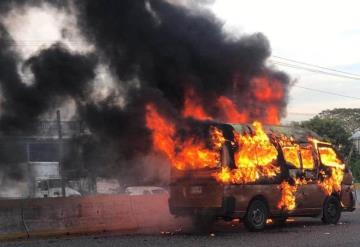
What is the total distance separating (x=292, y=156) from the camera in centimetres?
1320

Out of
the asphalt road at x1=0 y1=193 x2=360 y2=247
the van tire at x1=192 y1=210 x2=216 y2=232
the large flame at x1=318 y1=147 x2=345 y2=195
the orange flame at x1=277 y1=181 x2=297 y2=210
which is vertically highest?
the large flame at x1=318 y1=147 x2=345 y2=195

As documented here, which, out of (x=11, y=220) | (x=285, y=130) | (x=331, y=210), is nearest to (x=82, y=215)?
(x=11, y=220)

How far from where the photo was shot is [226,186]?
37.9 ft

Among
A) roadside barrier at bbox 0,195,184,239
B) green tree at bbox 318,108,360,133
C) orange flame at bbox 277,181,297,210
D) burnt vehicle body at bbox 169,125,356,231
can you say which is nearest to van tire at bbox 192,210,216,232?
burnt vehicle body at bbox 169,125,356,231

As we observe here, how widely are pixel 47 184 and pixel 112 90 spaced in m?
15.1

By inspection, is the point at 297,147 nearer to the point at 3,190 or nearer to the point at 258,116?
the point at 258,116

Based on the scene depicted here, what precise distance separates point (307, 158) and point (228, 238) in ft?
12.1

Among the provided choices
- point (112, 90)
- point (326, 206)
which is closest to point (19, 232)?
point (112, 90)

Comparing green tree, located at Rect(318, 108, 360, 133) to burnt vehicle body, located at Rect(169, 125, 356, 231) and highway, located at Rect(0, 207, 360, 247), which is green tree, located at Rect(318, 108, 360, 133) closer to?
burnt vehicle body, located at Rect(169, 125, 356, 231)

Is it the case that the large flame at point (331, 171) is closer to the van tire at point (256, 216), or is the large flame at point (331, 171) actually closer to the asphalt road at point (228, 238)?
the asphalt road at point (228, 238)

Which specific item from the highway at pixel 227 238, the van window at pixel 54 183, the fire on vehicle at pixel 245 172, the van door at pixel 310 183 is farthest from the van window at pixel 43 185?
the van door at pixel 310 183

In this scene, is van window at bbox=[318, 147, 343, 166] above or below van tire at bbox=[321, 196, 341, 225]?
above

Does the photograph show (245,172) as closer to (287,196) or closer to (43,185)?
(287,196)

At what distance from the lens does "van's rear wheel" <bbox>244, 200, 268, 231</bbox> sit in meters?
12.0
